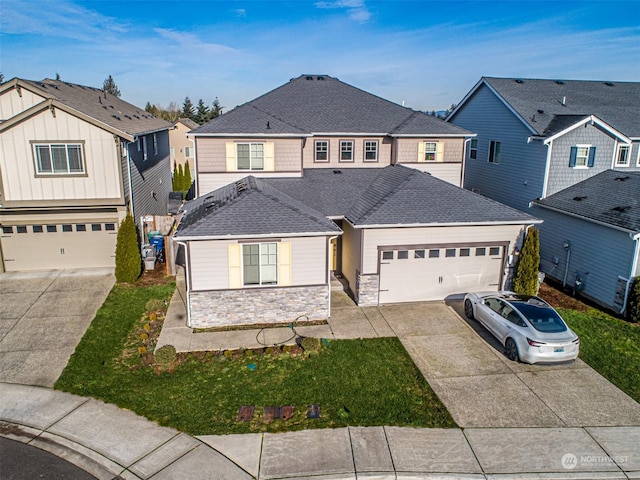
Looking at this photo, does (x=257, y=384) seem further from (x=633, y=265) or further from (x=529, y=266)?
(x=633, y=265)

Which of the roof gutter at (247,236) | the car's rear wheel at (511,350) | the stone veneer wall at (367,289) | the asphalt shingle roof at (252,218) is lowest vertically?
the car's rear wheel at (511,350)

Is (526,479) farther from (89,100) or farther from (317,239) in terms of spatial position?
(89,100)

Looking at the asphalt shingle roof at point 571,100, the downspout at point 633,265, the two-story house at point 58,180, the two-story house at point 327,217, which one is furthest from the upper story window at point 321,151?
the downspout at point 633,265

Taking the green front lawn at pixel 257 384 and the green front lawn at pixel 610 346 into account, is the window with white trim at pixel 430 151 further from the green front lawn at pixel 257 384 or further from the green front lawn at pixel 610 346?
the green front lawn at pixel 257 384

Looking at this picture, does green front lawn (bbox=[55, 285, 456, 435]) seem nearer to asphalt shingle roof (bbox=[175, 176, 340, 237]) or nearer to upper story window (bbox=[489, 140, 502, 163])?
asphalt shingle roof (bbox=[175, 176, 340, 237])

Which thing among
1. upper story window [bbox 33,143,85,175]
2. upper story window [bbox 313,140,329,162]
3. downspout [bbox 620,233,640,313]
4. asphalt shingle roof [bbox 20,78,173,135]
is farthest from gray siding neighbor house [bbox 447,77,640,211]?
upper story window [bbox 33,143,85,175]

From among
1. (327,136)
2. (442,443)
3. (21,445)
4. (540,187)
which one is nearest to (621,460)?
(442,443)
